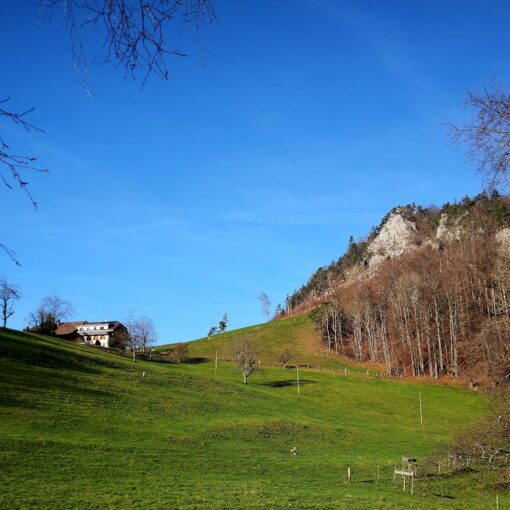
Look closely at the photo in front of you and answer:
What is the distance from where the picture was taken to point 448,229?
454 ft

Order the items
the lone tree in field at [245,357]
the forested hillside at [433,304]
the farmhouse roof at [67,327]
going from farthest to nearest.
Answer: the farmhouse roof at [67,327]
the forested hillside at [433,304]
the lone tree in field at [245,357]

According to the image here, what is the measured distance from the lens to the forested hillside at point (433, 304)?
92.6 metres

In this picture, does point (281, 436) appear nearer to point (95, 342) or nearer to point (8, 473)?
point (8, 473)

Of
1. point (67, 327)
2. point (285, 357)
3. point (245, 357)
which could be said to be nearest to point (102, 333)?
point (67, 327)

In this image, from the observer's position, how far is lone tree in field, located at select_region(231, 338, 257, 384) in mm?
77500

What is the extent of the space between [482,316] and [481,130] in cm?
10297

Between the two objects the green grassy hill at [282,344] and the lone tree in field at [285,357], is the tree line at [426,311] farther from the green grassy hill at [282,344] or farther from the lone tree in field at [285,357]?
the lone tree in field at [285,357]

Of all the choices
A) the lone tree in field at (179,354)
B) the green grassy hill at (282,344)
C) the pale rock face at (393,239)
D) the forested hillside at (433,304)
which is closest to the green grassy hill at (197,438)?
the forested hillside at (433,304)

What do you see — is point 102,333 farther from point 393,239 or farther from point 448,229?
point 393,239

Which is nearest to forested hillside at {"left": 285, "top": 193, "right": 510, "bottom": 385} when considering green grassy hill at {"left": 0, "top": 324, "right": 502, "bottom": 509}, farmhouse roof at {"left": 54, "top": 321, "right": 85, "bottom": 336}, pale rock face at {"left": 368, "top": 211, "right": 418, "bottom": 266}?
pale rock face at {"left": 368, "top": 211, "right": 418, "bottom": 266}

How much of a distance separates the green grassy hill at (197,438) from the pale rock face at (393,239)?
8998 cm

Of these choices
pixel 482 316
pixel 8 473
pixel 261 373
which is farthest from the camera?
pixel 482 316

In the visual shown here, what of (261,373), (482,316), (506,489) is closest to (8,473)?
(506,489)

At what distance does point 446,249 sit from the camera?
123125mm
